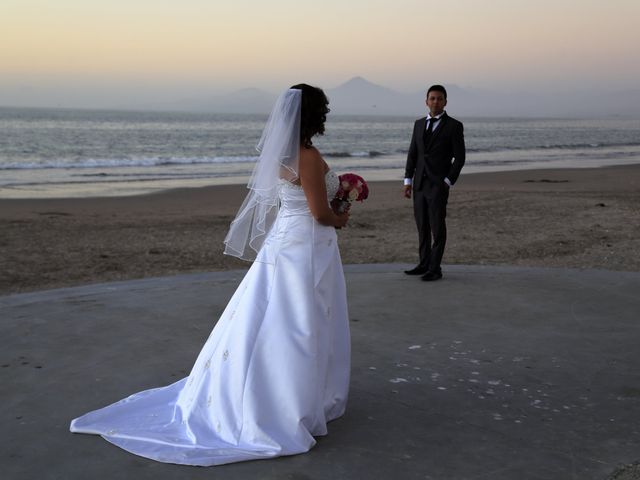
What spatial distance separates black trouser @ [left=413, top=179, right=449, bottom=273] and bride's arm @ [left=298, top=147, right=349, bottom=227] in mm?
3742

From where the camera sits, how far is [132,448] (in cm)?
376

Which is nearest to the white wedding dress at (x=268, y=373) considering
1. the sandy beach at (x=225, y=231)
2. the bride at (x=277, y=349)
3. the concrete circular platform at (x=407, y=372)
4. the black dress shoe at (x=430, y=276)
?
the bride at (x=277, y=349)

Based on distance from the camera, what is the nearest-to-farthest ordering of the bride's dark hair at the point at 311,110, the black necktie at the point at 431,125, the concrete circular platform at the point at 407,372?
the concrete circular platform at the point at 407,372
the bride's dark hair at the point at 311,110
the black necktie at the point at 431,125

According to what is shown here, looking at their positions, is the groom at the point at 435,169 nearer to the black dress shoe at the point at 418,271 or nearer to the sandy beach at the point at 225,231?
the black dress shoe at the point at 418,271

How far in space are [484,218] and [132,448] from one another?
1093 cm

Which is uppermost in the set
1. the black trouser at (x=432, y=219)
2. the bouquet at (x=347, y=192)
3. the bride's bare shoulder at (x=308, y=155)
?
the bride's bare shoulder at (x=308, y=155)

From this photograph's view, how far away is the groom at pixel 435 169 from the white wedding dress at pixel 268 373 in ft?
12.0

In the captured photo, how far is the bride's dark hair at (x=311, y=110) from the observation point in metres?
3.90

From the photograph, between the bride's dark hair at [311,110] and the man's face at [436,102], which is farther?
the man's face at [436,102]

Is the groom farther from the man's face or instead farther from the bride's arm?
the bride's arm

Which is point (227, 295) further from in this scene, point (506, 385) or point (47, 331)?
point (506, 385)

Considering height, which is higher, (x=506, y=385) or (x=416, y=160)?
(x=416, y=160)

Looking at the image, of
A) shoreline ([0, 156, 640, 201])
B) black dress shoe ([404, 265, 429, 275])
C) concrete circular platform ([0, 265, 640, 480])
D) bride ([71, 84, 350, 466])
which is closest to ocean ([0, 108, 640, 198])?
shoreline ([0, 156, 640, 201])

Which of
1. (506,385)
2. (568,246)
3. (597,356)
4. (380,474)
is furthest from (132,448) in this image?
(568,246)
